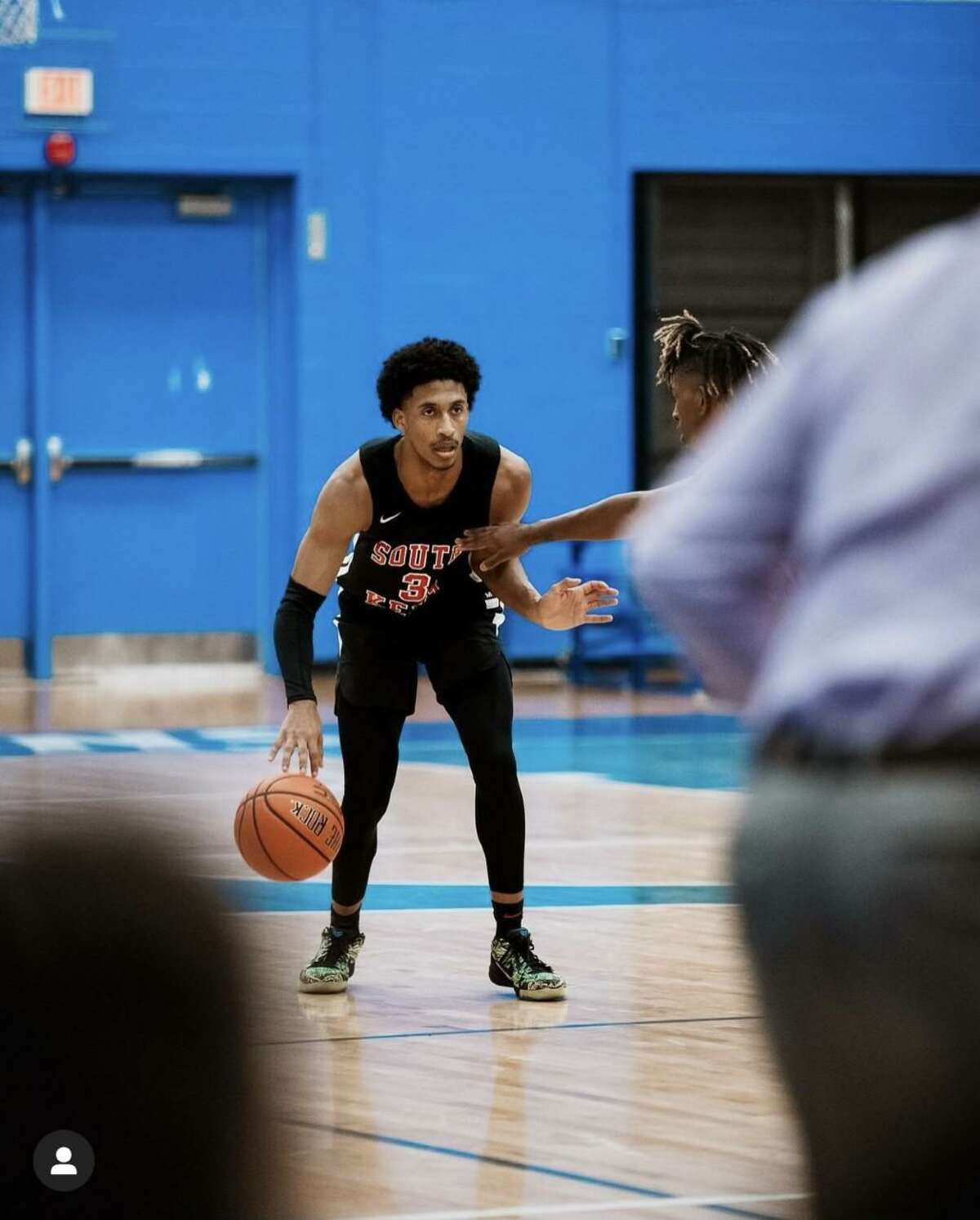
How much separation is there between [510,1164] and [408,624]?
192 cm

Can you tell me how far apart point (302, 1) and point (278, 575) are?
3614 mm

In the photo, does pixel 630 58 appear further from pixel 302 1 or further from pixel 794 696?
pixel 794 696

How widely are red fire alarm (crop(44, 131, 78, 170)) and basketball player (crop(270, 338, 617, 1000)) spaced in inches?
308

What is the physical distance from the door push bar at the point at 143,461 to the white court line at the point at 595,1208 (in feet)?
33.4

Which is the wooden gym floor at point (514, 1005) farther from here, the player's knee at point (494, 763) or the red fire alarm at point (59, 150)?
the red fire alarm at point (59, 150)

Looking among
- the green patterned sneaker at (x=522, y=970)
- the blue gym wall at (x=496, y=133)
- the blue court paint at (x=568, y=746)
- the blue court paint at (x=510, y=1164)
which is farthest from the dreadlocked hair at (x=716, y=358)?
the blue gym wall at (x=496, y=133)

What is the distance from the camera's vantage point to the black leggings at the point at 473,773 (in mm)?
5121

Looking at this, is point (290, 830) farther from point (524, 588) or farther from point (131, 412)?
point (131, 412)

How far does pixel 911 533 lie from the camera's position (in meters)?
1.51

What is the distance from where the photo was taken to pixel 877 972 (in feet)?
4.83

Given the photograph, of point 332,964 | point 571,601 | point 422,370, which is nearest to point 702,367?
point 571,601

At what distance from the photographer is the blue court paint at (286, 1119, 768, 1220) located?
10.7 ft

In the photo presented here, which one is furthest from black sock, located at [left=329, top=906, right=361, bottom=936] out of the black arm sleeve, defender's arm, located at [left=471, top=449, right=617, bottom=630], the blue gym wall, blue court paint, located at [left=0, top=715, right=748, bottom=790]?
the blue gym wall

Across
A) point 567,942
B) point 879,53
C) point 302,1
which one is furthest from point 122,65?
point 567,942
